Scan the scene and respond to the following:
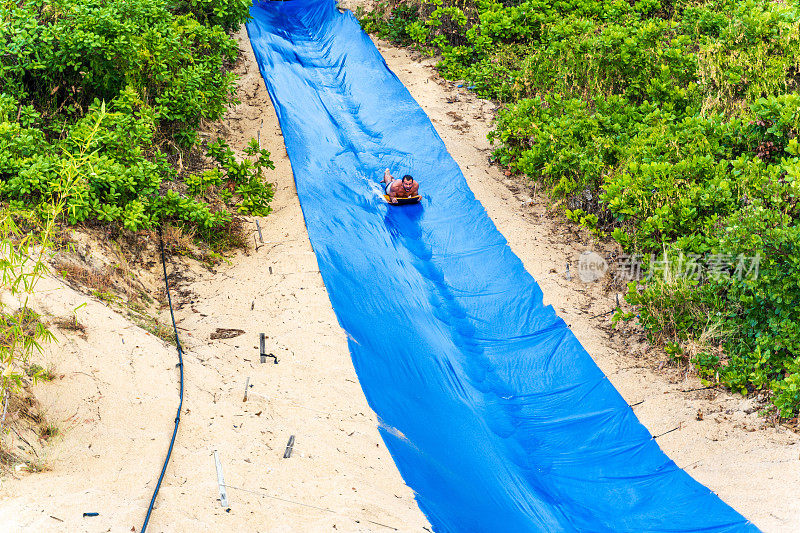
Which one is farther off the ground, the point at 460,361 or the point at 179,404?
the point at 460,361

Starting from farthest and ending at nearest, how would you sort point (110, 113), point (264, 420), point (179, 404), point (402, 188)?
point (402, 188)
point (110, 113)
point (264, 420)
point (179, 404)

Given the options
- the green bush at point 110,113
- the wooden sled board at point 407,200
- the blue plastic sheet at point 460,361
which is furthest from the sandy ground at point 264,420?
the wooden sled board at point 407,200

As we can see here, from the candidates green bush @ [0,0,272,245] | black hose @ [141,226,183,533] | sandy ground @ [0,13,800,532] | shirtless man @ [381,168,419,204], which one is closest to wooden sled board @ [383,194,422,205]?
shirtless man @ [381,168,419,204]

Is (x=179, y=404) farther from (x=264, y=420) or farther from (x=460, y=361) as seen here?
(x=460, y=361)

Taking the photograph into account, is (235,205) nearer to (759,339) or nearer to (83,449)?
(83,449)

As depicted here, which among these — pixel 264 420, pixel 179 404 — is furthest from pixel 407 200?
pixel 179 404

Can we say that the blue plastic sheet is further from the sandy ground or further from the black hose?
the black hose

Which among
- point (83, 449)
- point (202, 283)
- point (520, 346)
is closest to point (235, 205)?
point (202, 283)
